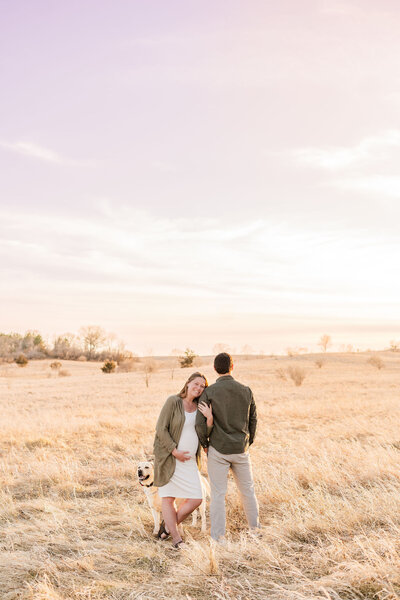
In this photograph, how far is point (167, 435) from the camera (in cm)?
569

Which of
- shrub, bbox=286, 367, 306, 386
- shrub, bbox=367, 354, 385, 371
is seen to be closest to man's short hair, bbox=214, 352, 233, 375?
shrub, bbox=286, 367, 306, 386

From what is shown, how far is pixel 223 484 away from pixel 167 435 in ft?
2.77

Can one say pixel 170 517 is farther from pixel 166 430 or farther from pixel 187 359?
pixel 187 359

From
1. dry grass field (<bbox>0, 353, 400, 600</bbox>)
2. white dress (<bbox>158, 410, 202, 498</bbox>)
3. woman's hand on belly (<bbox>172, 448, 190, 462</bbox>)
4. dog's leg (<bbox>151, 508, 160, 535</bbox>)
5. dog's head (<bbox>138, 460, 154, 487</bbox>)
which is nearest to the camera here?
dry grass field (<bbox>0, 353, 400, 600</bbox>)

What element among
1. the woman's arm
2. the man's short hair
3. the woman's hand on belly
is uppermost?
the man's short hair

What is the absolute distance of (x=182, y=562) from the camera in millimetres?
4797

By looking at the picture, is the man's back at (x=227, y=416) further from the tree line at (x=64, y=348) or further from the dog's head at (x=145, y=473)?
the tree line at (x=64, y=348)

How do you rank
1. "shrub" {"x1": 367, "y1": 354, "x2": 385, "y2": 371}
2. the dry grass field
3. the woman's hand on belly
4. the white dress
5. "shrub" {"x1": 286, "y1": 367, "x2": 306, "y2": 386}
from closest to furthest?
the dry grass field, the woman's hand on belly, the white dress, "shrub" {"x1": 286, "y1": 367, "x2": 306, "y2": 386}, "shrub" {"x1": 367, "y1": 354, "x2": 385, "y2": 371}

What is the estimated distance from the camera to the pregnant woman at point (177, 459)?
225 inches

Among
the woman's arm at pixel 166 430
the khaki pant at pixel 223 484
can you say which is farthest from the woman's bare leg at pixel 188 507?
the woman's arm at pixel 166 430

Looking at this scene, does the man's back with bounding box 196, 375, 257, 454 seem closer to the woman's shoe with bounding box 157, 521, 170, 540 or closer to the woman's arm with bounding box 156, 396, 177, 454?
the woman's arm with bounding box 156, 396, 177, 454

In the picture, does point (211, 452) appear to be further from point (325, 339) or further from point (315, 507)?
point (325, 339)

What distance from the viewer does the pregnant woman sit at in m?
5.71

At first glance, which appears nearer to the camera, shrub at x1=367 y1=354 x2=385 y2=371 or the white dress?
the white dress
